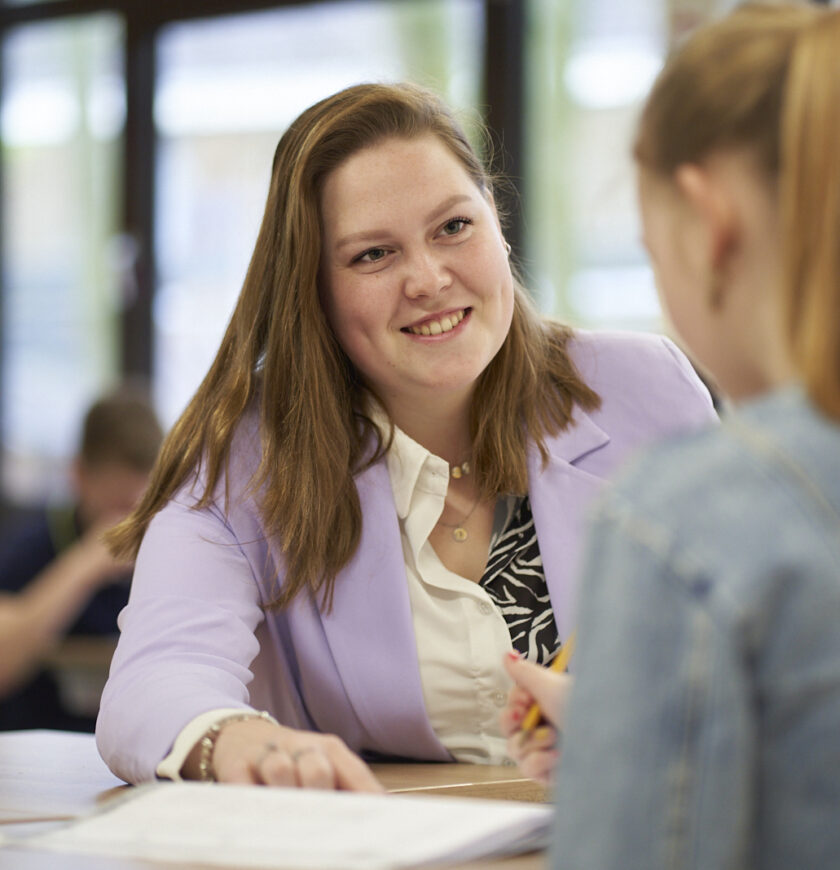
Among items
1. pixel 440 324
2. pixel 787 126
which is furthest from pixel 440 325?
pixel 787 126

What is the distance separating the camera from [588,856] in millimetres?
642

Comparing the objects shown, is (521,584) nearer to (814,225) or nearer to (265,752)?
(265,752)

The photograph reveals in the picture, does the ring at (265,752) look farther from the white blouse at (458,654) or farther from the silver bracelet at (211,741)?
the white blouse at (458,654)

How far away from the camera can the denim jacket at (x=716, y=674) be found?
24.3 inches

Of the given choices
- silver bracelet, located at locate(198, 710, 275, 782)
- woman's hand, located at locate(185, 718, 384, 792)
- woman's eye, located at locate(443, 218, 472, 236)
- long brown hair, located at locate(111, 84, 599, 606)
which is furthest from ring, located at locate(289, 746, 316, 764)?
woman's eye, located at locate(443, 218, 472, 236)

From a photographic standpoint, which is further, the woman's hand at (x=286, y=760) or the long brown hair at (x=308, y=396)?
the long brown hair at (x=308, y=396)

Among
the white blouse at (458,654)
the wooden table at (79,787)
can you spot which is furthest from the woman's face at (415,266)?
the wooden table at (79,787)

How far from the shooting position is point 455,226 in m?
1.71

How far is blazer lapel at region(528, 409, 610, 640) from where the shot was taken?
64.9 inches

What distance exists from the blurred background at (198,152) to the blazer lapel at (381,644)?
9.32ft

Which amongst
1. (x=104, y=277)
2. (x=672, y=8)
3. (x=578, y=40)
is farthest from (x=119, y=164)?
(x=672, y=8)

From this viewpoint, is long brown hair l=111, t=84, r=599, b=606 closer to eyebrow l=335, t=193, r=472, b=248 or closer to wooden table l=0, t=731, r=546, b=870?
eyebrow l=335, t=193, r=472, b=248

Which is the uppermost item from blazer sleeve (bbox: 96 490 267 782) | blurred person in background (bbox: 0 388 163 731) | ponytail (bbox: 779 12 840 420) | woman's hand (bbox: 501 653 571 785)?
ponytail (bbox: 779 12 840 420)

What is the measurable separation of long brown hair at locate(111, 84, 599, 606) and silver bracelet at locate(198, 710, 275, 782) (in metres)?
0.33
